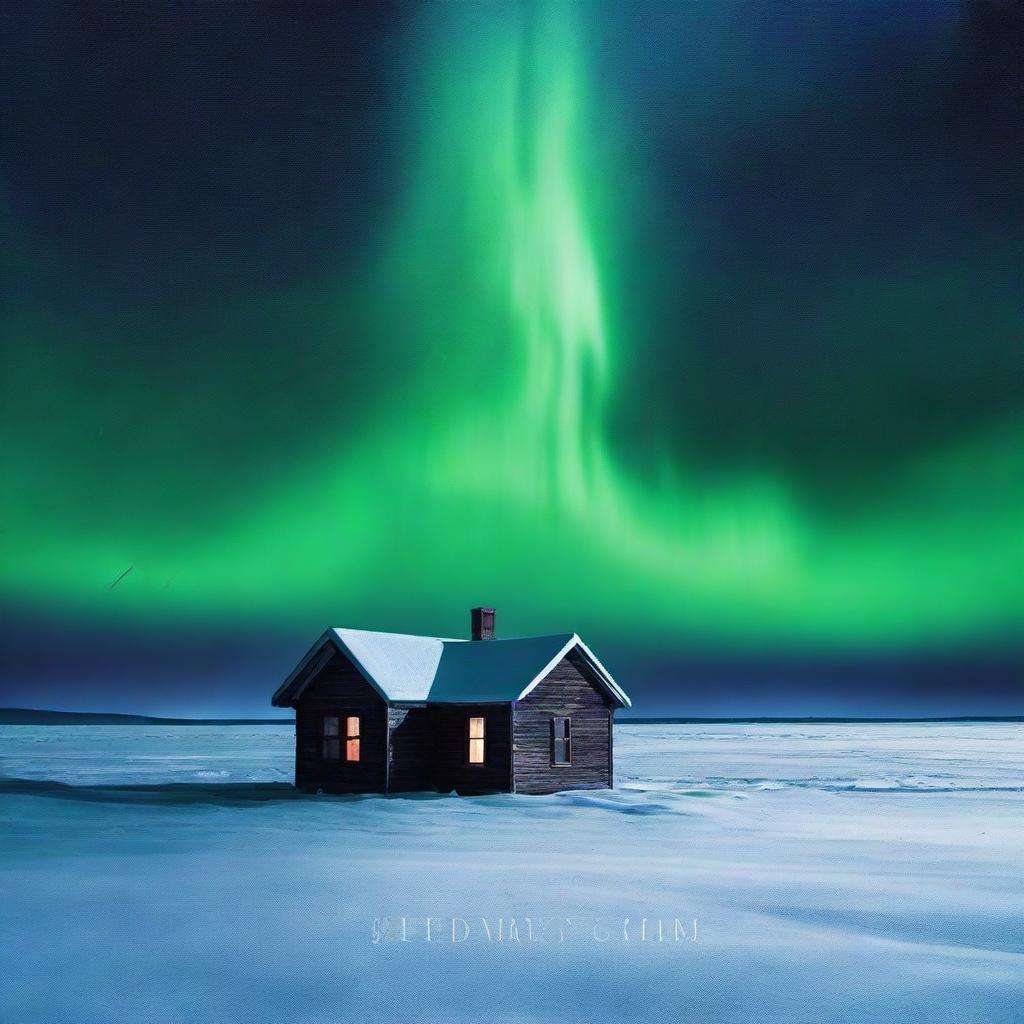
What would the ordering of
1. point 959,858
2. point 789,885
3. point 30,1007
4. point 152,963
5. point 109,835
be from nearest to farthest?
point 30,1007 → point 152,963 → point 789,885 → point 959,858 → point 109,835

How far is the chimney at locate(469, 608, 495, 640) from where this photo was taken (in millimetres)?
41562

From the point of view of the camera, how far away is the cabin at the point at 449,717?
35.3 meters

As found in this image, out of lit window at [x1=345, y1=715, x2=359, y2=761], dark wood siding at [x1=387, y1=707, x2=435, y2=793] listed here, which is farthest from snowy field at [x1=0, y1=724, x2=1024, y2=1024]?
lit window at [x1=345, y1=715, x2=359, y2=761]

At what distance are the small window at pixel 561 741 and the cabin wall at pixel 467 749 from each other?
193cm

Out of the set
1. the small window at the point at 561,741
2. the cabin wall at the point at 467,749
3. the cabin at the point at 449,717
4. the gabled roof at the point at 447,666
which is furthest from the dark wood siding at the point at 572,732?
the gabled roof at the point at 447,666

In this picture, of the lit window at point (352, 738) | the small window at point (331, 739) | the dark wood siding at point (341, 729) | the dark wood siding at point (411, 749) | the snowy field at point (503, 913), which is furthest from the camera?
the small window at point (331, 739)

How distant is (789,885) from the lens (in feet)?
62.5

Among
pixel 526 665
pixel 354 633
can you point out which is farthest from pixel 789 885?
pixel 354 633

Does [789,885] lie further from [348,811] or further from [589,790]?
[589,790]

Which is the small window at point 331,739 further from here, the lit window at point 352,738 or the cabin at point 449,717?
the lit window at point 352,738

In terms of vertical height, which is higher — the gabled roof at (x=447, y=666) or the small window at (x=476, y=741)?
the gabled roof at (x=447, y=666)

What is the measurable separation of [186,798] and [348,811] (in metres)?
8.14

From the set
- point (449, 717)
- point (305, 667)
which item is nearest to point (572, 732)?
point (449, 717)

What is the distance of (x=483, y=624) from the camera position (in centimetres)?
4162
